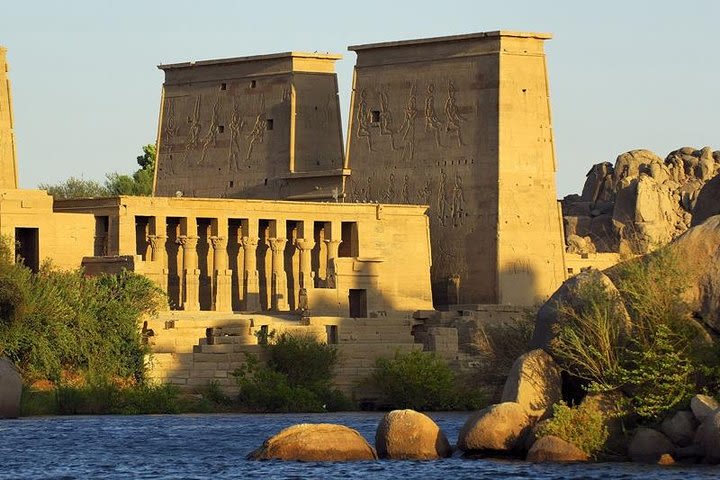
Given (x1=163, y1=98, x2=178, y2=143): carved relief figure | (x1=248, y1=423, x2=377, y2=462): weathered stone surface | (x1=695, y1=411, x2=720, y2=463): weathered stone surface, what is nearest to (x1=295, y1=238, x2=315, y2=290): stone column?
(x1=163, y1=98, x2=178, y2=143): carved relief figure

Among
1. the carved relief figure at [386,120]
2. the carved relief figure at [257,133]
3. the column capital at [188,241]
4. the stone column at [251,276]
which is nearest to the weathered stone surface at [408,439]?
the column capital at [188,241]

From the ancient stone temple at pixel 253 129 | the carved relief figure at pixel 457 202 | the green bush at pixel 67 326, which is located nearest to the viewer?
the green bush at pixel 67 326

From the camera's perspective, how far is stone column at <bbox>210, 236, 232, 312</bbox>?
72.2 metres

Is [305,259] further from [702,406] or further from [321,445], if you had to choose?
[702,406]

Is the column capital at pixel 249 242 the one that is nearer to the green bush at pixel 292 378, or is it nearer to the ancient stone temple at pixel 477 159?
the ancient stone temple at pixel 477 159

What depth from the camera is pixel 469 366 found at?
61.0 meters

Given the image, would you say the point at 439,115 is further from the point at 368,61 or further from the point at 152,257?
the point at 152,257

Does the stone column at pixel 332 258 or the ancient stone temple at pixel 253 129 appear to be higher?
the ancient stone temple at pixel 253 129

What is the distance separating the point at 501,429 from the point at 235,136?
44.8 m

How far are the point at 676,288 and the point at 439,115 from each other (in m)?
37.3

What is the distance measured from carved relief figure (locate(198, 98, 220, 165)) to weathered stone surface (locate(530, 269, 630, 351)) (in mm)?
43257

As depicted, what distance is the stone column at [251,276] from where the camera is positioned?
7338cm

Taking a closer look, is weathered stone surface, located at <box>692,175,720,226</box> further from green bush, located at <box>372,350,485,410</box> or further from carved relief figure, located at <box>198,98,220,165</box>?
carved relief figure, located at <box>198,98,220,165</box>

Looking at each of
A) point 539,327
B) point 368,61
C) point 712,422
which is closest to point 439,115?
point 368,61
